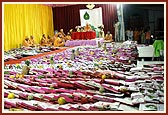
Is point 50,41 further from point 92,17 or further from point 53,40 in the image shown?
point 92,17

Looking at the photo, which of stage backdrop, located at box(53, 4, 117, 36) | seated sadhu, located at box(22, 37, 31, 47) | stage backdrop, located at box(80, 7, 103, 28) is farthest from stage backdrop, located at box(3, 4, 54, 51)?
stage backdrop, located at box(80, 7, 103, 28)

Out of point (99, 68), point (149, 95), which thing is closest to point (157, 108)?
point (149, 95)

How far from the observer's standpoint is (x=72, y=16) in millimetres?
16828

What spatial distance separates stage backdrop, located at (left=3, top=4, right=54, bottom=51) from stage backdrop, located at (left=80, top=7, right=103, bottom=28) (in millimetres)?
1565

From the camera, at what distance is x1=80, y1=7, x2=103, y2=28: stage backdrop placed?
16312 mm

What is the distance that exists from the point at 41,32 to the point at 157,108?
1174 cm

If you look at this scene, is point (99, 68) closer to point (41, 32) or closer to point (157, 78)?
point (157, 78)

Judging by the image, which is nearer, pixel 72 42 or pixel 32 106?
pixel 32 106

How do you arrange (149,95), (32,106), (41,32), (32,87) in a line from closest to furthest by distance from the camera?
(32,106)
(149,95)
(32,87)
(41,32)

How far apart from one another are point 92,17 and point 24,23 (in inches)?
190

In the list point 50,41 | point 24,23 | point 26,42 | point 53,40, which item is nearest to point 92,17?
point 50,41

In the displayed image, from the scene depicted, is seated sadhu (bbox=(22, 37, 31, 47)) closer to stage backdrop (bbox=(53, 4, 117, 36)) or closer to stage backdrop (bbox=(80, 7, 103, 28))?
stage backdrop (bbox=(53, 4, 117, 36))

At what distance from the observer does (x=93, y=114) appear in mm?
2855

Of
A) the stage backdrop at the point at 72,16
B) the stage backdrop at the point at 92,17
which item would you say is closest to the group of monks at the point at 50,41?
the stage backdrop at the point at 72,16
